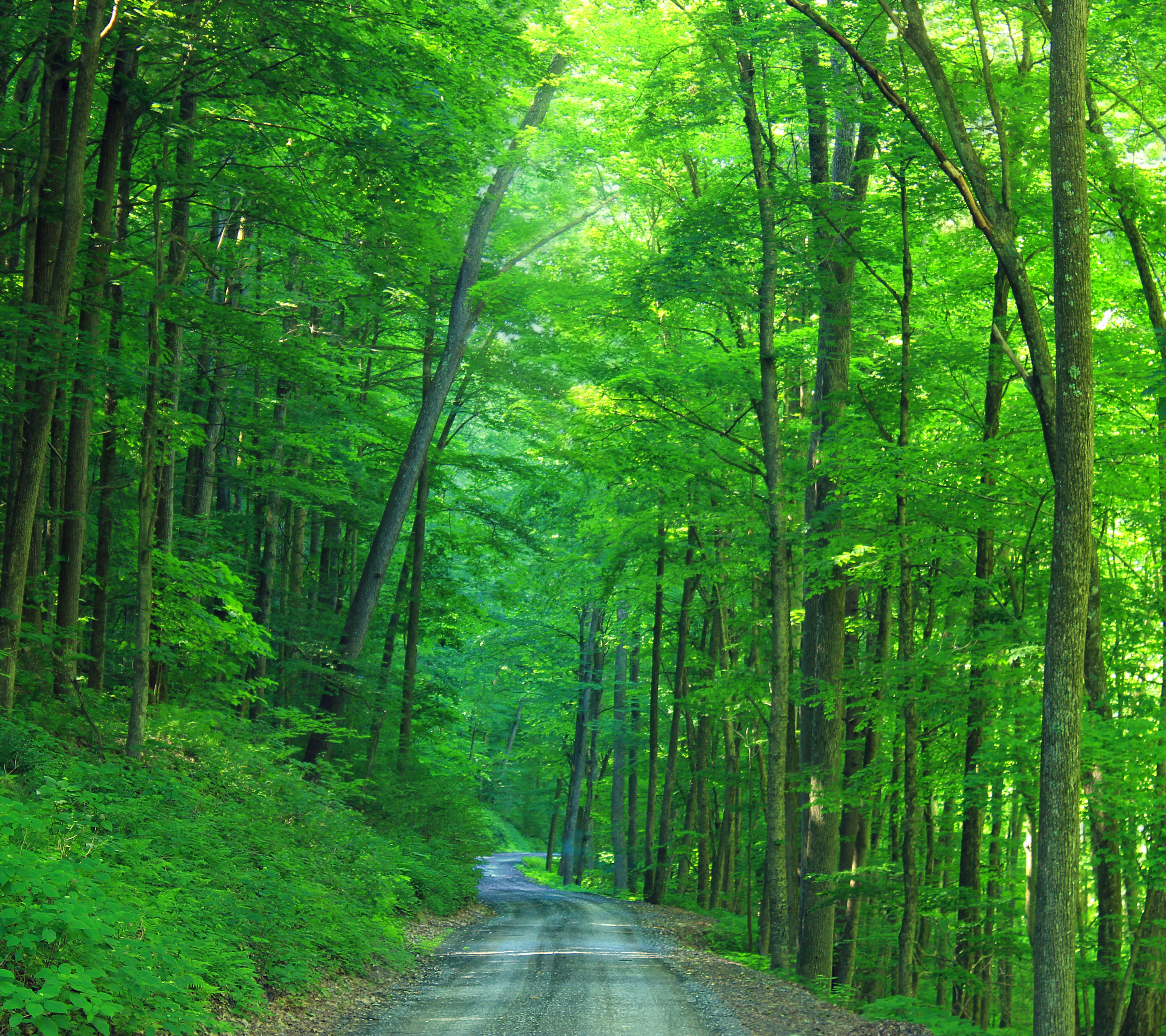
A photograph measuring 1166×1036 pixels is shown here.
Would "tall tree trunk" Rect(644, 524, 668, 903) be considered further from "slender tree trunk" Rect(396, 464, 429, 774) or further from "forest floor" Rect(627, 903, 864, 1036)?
"forest floor" Rect(627, 903, 864, 1036)

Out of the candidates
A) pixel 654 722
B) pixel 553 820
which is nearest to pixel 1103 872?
pixel 654 722

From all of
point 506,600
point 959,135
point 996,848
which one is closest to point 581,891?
point 506,600

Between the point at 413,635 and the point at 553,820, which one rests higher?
the point at 413,635

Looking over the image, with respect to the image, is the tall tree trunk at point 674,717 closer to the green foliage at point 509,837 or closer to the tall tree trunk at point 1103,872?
the tall tree trunk at point 1103,872

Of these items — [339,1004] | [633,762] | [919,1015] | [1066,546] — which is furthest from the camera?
[633,762]

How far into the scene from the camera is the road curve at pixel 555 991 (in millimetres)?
7328

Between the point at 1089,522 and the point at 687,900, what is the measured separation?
57.9 ft

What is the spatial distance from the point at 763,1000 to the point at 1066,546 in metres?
5.41

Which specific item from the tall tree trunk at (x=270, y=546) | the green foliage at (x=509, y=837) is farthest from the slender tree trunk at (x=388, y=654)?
the green foliage at (x=509, y=837)

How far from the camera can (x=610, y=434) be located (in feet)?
49.6

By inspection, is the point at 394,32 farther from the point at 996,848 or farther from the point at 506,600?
the point at 996,848

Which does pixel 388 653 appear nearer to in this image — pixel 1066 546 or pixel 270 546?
pixel 270 546

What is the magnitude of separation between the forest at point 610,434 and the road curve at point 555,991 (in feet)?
3.68

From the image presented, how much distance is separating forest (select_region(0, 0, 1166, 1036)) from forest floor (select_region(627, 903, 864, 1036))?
102 centimetres
